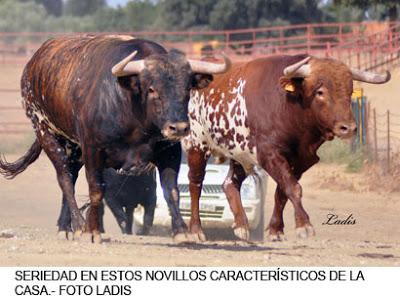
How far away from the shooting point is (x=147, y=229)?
1639 centimetres

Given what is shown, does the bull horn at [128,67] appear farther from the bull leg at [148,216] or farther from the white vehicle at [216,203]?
the bull leg at [148,216]

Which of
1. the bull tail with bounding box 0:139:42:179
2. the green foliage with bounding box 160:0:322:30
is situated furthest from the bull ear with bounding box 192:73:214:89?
the green foliage with bounding box 160:0:322:30

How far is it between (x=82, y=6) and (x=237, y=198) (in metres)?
68.9

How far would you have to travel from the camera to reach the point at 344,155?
25.1m

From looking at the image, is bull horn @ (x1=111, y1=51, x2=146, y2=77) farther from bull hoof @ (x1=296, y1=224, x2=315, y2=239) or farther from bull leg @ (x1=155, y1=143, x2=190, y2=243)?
bull hoof @ (x1=296, y1=224, x2=315, y2=239)

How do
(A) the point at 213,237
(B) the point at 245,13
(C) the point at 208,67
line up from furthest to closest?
1. (B) the point at 245,13
2. (A) the point at 213,237
3. (C) the point at 208,67

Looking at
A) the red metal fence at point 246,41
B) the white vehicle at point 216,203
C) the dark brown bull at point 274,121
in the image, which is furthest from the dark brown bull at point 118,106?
the red metal fence at point 246,41

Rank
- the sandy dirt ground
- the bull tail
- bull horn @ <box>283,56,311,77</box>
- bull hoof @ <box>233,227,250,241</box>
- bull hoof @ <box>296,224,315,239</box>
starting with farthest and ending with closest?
the bull tail
bull hoof @ <box>233,227,250,241</box>
bull horn @ <box>283,56,311,77</box>
bull hoof @ <box>296,224,315,239</box>
the sandy dirt ground

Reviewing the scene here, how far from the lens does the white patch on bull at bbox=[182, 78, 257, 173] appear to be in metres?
13.3

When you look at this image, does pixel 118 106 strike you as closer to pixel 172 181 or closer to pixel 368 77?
pixel 172 181

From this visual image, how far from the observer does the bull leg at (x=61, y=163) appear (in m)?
12.7

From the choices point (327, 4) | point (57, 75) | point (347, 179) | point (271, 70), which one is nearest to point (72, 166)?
point (57, 75)

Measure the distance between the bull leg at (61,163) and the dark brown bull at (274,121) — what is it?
1.60 metres

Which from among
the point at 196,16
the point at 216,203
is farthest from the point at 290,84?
the point at 196,16
